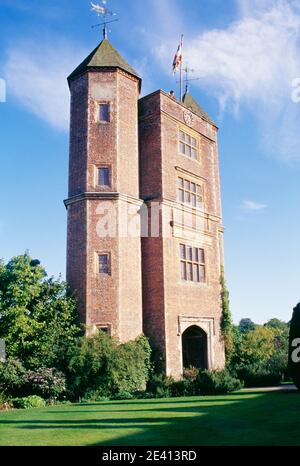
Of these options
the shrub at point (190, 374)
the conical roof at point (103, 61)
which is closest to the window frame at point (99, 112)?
the conical roof at point (103, 61)

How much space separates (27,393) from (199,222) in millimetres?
11978

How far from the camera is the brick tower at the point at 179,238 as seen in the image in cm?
2033

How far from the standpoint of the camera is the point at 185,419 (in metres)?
9.70

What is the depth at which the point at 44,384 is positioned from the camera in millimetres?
15961

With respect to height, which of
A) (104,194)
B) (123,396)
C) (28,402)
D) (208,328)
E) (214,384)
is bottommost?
(123,396)

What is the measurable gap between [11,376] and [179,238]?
9.90 metres

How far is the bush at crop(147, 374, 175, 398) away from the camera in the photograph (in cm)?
1659

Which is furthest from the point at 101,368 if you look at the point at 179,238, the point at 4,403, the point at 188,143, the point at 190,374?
the point at 188,143

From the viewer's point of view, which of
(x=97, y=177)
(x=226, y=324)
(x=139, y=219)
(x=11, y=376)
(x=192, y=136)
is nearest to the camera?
(x=11, y=376)

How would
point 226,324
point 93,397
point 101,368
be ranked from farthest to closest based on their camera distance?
point 226,324
point 101,368
point 93,397

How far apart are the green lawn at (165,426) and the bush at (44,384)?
437 cm

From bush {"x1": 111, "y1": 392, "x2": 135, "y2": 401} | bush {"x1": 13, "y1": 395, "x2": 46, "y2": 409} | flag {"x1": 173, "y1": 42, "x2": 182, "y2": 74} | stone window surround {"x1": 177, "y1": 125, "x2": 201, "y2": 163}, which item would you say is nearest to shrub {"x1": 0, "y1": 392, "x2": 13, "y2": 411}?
bush {"x1": 13, "y1": 395, "x2": 46, "y2": 409}

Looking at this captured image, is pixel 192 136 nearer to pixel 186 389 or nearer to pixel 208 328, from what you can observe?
pixel 208 328
